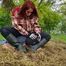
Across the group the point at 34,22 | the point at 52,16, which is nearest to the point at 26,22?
the point at 34,22

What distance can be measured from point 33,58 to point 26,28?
2.84 feet

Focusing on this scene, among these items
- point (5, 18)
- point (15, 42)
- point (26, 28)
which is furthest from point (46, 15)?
point (15, 42)

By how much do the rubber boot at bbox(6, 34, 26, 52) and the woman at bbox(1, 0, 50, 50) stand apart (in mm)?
41

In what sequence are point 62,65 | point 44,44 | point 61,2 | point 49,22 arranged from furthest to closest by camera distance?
point 49,22 → point 61,2 → point 44,44 → point 62,65

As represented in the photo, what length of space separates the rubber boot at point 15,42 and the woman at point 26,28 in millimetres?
41

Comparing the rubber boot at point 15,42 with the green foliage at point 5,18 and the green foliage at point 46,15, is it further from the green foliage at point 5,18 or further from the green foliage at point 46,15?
the green foliage at point 46,15

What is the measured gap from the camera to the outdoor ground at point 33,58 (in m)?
5.88

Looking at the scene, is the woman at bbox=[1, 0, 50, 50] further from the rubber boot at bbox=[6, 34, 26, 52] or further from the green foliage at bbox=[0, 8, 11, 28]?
the green foliage at bbox=[0, 8, 11, 28]

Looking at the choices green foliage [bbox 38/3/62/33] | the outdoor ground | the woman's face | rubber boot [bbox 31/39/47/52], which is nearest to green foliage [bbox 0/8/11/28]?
green foliage [bbox 38/3/62/33]

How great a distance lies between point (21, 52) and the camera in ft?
21.2

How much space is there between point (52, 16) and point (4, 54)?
108ft

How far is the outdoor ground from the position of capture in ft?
19.3

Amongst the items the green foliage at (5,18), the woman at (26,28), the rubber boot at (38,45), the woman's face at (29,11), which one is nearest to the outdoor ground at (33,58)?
the rubber boot at (38,45)

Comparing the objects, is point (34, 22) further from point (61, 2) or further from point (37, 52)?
point (61, 2)
